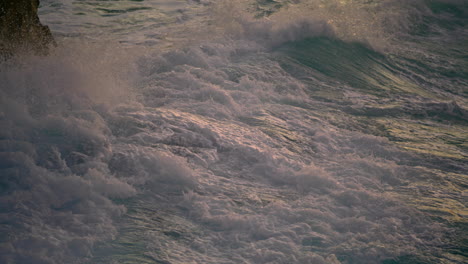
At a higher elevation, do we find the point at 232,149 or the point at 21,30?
the point at 21,30

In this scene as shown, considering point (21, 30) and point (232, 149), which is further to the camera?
point (21, 30)

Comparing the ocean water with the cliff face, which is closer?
the ocean water

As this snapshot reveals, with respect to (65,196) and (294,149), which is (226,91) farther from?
(65,196)

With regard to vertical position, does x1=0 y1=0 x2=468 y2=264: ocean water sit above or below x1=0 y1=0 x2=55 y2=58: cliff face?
below

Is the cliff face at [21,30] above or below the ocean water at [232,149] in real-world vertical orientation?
above

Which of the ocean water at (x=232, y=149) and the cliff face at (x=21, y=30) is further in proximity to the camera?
the cliff face at (x=21, y=30)
